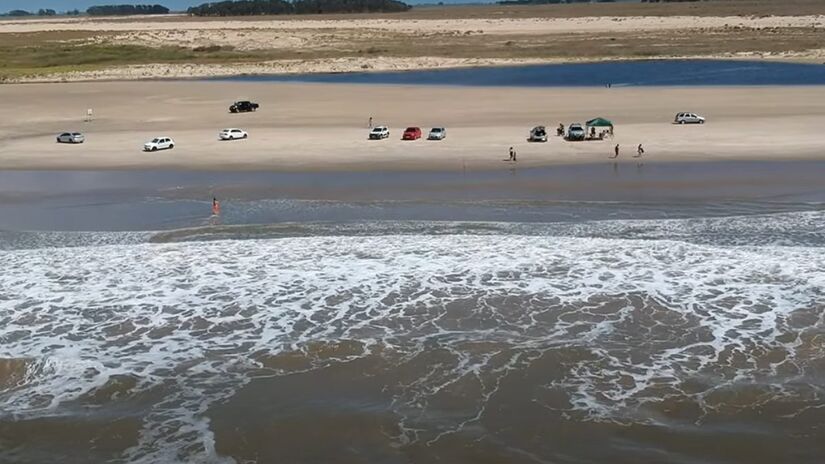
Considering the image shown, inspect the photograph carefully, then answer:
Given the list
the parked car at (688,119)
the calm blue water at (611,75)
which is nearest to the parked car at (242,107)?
the calm blue water at (611,75)

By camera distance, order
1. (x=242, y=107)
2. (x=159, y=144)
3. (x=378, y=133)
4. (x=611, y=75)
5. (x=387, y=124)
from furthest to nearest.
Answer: (x=611, y=75) → (x=242, y=107) → (x=387, y=124) → (x=378, y=133) → (x=159, y=144)

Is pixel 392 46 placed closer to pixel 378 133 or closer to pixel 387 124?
pixel 387 124

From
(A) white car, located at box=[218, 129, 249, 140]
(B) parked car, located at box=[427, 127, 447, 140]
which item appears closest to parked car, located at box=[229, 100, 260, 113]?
(A) white car, located at box=[218, 129, 249, 140]

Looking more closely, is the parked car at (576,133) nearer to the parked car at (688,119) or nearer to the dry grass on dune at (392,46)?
the parked car at (688,119)

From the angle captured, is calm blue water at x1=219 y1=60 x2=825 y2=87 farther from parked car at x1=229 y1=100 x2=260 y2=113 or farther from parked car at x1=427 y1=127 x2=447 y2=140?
parked car at x1=427 y1=127 x2=447 y2=140

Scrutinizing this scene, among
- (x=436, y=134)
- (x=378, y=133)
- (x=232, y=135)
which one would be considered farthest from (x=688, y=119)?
(x=232, y=135)

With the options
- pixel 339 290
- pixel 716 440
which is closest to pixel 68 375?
pixel 339 290

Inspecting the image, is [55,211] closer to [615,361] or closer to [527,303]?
[527,303]
